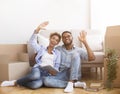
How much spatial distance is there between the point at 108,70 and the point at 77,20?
1609 mm

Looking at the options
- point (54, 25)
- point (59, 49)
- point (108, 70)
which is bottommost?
point (108, 70)

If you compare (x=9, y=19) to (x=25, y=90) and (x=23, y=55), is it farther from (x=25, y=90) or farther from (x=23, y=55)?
(x=25, y=90)

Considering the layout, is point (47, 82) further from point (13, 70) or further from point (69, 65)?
point (13, 70)

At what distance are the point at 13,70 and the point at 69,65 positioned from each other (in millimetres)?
740

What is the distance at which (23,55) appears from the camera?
322 centimetres

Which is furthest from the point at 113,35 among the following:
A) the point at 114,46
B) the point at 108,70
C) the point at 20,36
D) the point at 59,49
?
the point at 20,36

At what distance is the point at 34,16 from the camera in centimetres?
393

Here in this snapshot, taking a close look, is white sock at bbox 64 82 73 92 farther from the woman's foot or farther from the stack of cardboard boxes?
the stack of cardboard boxes

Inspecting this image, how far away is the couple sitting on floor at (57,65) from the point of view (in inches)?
108

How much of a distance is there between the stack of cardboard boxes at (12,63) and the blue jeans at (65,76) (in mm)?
462

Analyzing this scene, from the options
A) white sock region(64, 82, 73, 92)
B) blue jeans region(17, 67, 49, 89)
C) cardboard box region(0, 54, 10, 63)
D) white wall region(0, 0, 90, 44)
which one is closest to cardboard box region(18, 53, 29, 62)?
cardboard box region(0, 54, 10, 63)

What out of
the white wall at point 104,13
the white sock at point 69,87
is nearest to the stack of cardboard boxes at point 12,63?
the white sock at point 69,87

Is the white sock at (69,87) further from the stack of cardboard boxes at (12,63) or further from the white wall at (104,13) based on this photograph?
the white wall at (104,13)

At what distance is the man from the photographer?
2.76 meters
